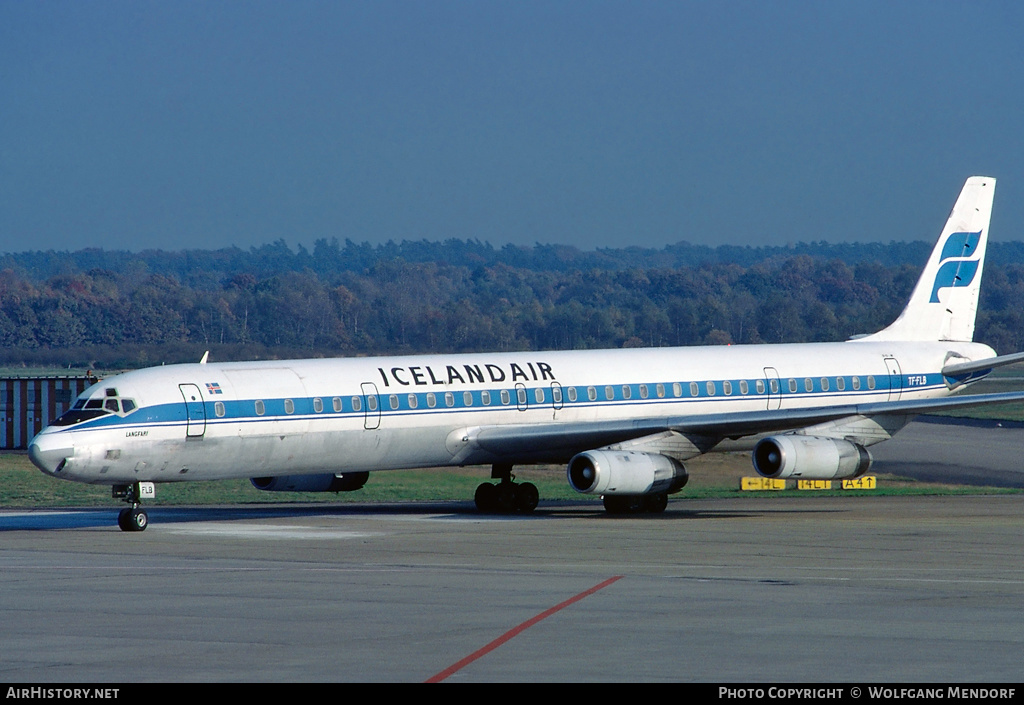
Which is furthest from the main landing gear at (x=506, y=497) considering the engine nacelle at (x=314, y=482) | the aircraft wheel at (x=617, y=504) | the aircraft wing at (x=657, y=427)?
the engine nacelle at (x=314, y=482)

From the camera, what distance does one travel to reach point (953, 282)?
4353cm

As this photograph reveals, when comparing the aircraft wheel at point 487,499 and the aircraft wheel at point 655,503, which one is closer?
the aircraft wheel at point 655,503

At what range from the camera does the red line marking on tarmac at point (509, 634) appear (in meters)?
13.9

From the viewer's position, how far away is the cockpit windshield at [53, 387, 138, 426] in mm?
30281

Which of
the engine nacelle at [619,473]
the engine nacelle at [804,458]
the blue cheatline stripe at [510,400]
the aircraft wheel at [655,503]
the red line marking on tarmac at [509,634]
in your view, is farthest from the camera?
the aircraft wheel at [655,503]

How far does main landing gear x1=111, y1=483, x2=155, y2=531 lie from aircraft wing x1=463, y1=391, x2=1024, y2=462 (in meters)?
7.31

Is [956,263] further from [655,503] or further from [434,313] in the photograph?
[434,313]

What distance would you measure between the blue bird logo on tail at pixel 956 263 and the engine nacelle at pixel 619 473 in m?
13.2

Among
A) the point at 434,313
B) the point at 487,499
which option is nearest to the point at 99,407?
the point at 487,499

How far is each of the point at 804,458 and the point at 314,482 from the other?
36.9ft

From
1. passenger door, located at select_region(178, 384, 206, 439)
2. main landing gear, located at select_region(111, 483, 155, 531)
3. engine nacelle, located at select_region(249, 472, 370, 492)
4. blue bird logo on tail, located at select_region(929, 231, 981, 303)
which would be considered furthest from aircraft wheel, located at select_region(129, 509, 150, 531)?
blue bird logo on tail, located at select_region(929, 231, 981, 303)

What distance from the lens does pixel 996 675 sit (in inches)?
528

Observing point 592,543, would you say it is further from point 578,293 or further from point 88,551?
point 578,293

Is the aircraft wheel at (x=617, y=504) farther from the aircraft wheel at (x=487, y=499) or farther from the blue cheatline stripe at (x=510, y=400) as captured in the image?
the aircraft wheel at (x=487, y=499)
